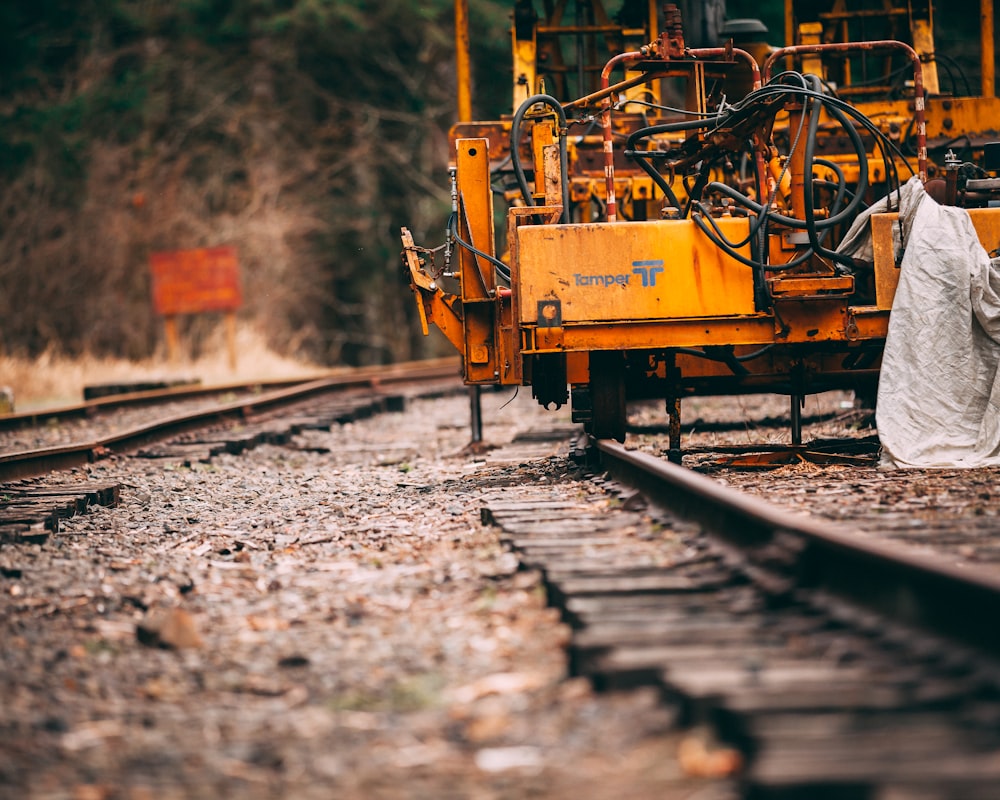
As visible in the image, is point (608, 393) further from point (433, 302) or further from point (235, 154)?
point (235, 154)

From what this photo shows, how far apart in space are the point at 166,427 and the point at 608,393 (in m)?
5.27

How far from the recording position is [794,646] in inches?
135

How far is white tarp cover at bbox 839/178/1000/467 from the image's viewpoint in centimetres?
666

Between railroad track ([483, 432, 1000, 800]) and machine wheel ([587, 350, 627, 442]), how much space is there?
2.34m

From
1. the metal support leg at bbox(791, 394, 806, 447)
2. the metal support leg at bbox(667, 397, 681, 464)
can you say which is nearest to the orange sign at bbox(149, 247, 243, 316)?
the metal support leg at bbox(791, 394, 806, 447)

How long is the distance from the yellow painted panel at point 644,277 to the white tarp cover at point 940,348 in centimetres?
83

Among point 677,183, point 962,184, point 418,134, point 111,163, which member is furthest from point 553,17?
point 418,134

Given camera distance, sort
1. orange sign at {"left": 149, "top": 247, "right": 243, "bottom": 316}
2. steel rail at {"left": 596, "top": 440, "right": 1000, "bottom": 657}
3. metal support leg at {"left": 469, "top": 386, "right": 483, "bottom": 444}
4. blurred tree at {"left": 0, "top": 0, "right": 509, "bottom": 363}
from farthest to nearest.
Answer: blurred tree at {"left": 0, "top": 0, "right": 509, "bottom": 363}
orange sign at {"left": 149, "top": 247, "right": 243, "bottom": 316}
metal support leg at {"left": 469, "top": 386, "right": 483, "bottom": 444}
steel rail at {"left": 596, "top": 440, "right": 1000, "bottom": 657}

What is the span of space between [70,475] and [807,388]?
472cm

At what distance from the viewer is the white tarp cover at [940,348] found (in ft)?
21.9

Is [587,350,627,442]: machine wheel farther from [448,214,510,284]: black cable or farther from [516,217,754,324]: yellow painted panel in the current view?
[448,214,510,284]: black cable

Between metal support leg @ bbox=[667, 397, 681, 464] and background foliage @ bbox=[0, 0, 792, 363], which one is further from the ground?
background foliage @ bbox=[0, 0, 792, 363]

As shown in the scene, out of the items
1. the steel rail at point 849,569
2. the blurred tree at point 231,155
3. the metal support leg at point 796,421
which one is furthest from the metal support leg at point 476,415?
the blurred tree at point 231,155

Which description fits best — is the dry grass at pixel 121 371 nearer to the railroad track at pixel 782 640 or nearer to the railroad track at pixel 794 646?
the railroad track at pixel 782 640
